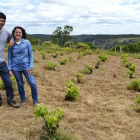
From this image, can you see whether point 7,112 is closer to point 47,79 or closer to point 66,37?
point 47,79

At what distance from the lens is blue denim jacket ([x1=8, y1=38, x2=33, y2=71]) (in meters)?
3.77

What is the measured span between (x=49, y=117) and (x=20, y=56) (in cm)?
167

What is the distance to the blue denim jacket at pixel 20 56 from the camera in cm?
377

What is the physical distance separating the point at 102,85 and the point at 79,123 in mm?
3052

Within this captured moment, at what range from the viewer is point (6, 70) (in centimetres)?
381

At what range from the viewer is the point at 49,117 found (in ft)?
8.68

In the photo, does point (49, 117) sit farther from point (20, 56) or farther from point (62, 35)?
point (62, 35)

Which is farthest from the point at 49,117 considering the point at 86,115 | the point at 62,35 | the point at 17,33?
the point at 62,35

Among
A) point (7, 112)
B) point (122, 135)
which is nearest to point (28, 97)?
point (7, 112)

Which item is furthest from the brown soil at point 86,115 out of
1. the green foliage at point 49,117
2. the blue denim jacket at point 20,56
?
the blue denim jacket at point 20,56

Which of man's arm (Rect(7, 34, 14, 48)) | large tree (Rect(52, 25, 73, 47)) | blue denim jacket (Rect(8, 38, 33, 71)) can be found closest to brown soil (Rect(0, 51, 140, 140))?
blue denim jacket (Rect(8, 38, 33, 71))

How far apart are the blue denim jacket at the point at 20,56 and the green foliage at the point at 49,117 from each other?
4.64ft

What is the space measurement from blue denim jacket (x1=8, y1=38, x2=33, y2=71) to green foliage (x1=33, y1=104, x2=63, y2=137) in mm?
1414

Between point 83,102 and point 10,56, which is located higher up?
point 10,56
